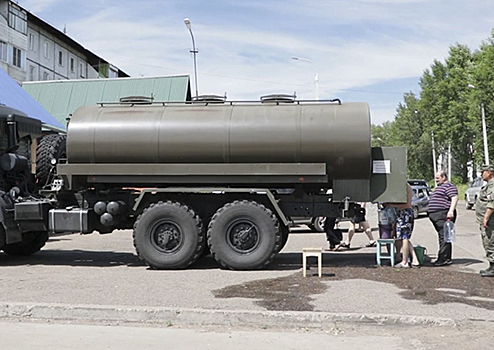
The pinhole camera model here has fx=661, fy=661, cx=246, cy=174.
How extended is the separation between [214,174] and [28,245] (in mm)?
4737

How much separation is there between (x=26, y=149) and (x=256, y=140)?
16.1 ft

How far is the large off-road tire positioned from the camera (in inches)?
525

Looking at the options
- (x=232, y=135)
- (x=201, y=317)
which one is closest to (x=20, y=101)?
(x=232, y=135)

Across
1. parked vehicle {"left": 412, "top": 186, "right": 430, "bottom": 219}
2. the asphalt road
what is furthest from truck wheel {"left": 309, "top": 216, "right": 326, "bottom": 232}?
parked vehicle {"left": 412, "top": 186, "right": 430, "bottom": 219}

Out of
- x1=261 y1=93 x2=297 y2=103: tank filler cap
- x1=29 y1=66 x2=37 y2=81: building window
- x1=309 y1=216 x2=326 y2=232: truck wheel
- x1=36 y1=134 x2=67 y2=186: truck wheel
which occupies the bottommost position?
x1=309 y1=216 x2=326 y2=232: truck wheel

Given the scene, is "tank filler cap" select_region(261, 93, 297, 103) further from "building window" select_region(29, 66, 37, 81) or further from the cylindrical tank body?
"building window" select_region(29, 66, 37, 81)

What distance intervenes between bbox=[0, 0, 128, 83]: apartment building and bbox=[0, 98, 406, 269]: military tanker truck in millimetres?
35630

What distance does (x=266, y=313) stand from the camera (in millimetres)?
7359

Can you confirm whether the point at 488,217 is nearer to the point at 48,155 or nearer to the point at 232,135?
the point at 232,135

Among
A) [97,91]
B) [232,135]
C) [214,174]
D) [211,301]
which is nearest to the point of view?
[211,301]

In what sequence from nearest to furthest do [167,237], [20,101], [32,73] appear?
[167,237], [20,101], [32,73]

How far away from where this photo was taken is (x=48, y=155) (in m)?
12.6

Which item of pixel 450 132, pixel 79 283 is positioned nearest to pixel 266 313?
pixel 79 283

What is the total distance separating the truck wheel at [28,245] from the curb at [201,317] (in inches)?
226
